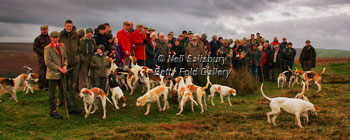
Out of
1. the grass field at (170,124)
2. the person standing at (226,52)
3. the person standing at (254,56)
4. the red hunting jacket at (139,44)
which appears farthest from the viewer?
the person standing at (254,56)

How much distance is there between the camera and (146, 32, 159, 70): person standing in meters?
12.7

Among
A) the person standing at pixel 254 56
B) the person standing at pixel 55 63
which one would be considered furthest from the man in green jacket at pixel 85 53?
the person standing at pixel 254 56

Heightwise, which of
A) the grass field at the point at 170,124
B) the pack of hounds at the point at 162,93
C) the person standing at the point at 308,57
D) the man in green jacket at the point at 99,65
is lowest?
the grass field at the point at 170,124

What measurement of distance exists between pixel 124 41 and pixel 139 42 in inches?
31.4

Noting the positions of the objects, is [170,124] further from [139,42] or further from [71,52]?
[139,42]

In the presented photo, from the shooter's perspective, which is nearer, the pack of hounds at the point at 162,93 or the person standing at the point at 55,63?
the pack of hounds at the point at 162,93

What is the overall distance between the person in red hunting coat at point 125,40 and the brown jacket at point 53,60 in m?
3.71

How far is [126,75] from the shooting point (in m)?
Answer: 12.2

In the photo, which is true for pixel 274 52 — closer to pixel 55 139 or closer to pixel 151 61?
pixel 151 61

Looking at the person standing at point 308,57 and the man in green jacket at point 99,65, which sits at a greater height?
the person standing at point 308,57

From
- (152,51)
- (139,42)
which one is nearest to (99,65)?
(139,42)

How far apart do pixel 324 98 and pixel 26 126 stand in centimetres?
1135

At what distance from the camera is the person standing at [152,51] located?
12.7 m

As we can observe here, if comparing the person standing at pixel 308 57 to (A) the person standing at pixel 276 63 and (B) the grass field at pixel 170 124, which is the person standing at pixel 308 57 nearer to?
(A) the person standing at pixel 276 63
